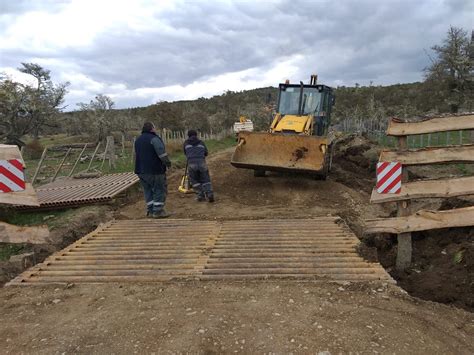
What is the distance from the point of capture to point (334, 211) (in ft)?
27.2

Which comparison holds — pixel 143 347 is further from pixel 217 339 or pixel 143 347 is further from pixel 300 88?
pixel 300 88

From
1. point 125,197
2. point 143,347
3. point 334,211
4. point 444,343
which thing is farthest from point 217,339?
point 125,197

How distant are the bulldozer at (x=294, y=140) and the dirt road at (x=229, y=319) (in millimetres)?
5794

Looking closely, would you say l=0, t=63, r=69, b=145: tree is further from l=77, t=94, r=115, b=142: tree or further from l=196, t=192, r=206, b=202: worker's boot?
l=196, t=192, r=206, b=202: worker's boot

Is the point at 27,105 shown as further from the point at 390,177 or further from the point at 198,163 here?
the point at 390,177

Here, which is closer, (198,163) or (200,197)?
(198,163)

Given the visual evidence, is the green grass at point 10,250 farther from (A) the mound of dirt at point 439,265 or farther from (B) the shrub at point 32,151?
(B) the shrub at point 32,151

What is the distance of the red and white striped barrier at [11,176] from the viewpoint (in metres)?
4.95

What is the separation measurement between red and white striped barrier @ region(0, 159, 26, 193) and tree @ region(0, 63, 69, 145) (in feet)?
78.1

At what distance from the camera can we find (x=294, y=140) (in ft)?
33.0

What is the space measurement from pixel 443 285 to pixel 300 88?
835cm

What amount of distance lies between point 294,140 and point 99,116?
31573 millimetres

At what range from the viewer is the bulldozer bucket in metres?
9.85

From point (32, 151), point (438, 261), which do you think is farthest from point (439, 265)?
point (32, 151)
